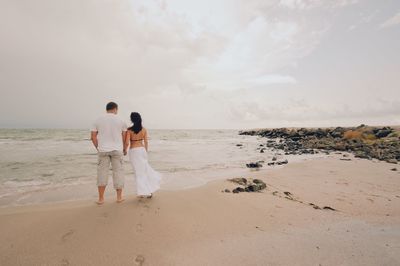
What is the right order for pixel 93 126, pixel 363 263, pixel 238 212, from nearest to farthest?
pixel 363 263 < pixel 238 212 < pixel 93 126

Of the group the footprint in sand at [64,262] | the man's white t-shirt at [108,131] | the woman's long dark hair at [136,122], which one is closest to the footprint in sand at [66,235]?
the footprint in sand at [64,262]

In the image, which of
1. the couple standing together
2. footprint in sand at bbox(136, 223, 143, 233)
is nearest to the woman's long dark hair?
the couple standing together

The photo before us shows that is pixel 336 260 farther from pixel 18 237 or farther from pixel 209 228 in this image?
pixel 18 237

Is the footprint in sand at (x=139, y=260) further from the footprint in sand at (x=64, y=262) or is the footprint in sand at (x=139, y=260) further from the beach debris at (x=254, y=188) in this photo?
the beach debris at (x=254, y=188)

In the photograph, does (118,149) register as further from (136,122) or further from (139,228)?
(139,228)

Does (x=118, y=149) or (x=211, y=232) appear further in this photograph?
(x=118, y=149)

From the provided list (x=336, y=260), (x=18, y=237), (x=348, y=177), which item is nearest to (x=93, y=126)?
(x=18, y=237)

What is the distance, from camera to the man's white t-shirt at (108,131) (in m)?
5.15

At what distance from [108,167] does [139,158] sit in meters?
0.75

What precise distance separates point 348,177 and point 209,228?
6.82 meters

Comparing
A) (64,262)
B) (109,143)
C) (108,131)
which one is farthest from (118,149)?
(64,262)

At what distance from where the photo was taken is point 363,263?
2889 mm

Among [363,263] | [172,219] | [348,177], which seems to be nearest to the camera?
[363,263]

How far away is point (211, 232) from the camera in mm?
3793
